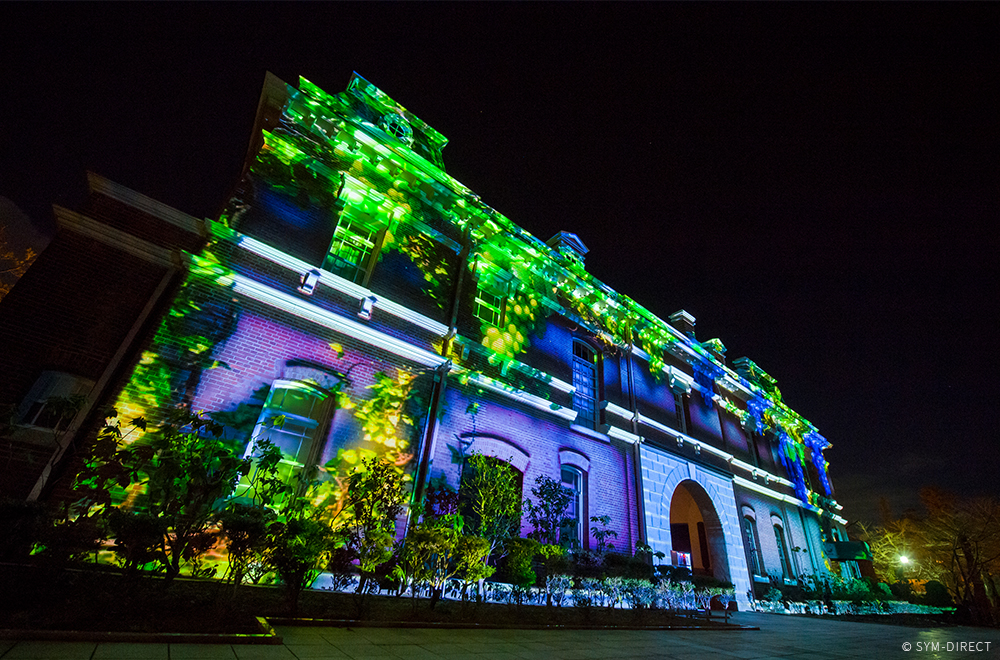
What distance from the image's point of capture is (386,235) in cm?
927

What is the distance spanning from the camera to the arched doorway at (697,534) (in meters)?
13.4

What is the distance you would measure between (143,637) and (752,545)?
59.0ft

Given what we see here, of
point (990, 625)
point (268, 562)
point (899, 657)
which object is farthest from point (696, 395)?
point (268, 562)

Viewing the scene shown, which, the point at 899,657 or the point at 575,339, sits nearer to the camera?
the point at 899,657

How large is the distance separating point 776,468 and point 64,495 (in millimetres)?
23447

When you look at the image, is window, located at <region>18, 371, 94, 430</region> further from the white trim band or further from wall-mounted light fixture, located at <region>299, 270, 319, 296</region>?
wall-mounted light fixture, located at <region>299, 270, 319, 296</region>

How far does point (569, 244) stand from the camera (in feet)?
48.4

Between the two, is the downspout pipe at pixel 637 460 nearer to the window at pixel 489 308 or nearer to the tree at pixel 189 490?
the window at pixel 489 308

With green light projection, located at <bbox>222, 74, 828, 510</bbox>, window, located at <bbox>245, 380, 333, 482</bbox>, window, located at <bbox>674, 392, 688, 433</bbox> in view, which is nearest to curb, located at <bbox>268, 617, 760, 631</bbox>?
window, located at <bbox>245, 380, 333, 482</bbox>

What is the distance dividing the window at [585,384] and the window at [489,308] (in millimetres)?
2882

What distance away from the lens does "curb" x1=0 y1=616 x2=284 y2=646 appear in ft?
8.38

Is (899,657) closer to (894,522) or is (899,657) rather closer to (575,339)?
(575,339)

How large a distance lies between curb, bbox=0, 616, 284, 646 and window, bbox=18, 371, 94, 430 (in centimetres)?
376

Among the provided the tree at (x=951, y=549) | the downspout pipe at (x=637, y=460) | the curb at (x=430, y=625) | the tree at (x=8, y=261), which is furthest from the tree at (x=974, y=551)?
the tree at (x=8, y=261)
